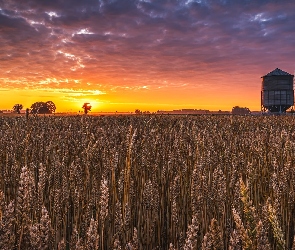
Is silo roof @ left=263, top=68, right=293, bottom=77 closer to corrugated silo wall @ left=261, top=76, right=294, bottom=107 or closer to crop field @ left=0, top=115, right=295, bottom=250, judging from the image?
corrugated silo wall @ left=261, top=76, right=294, bottom=107

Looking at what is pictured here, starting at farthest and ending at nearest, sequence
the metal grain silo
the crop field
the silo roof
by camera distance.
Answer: the silo roof, the metal grain silo, the crop field

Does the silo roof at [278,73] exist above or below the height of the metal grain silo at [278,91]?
above

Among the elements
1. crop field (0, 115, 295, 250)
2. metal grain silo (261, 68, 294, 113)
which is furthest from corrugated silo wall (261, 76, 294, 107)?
crop field (0, 115, 295, 250)

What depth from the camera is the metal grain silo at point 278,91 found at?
4544 centimetres

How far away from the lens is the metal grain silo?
45438 mm

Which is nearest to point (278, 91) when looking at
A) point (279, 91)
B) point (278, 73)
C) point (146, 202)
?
point (279, 91)

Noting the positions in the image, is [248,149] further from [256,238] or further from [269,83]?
[269,83]

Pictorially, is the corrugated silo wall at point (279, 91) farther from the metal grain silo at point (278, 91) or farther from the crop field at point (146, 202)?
the crop field at point (146, 202)

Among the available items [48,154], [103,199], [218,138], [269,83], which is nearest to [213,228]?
[103,199]

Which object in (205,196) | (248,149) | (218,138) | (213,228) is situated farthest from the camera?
(218,138)

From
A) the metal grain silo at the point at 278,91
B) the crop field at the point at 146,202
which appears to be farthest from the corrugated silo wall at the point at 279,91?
the crop field at the point at 146,202

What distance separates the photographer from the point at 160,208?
10.5ft

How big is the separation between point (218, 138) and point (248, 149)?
674 millimetres

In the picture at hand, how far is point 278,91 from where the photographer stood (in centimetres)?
4575
